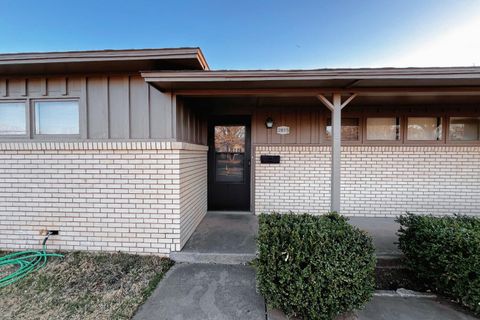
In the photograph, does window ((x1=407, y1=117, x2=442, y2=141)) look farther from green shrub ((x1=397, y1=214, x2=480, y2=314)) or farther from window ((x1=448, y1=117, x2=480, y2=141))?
green shrub ((x1=397, y1=214, x2=480, y2=314))

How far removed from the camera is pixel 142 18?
6.98m

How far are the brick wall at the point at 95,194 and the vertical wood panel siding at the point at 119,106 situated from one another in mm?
199

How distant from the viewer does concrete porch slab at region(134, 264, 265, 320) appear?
2.01 meters

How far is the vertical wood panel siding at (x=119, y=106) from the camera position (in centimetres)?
307

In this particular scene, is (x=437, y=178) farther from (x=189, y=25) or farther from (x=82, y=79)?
(x=189, y=25)

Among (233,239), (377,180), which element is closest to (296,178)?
(377,180)

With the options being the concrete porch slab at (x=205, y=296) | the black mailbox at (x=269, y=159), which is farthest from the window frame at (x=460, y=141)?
the concrete porch slab at (x=205, y=296)

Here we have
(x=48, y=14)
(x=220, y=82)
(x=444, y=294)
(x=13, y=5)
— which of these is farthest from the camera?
(x=48, y=14)

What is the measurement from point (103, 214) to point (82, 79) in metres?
2.04

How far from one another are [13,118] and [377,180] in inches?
265

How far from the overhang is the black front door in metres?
1.71

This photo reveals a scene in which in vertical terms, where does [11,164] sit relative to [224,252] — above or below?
above

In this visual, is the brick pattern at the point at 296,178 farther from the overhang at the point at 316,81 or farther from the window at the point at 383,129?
the overhang at the point at 316,81

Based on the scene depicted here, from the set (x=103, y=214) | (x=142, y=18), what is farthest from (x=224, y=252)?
(x=142, y=18)
